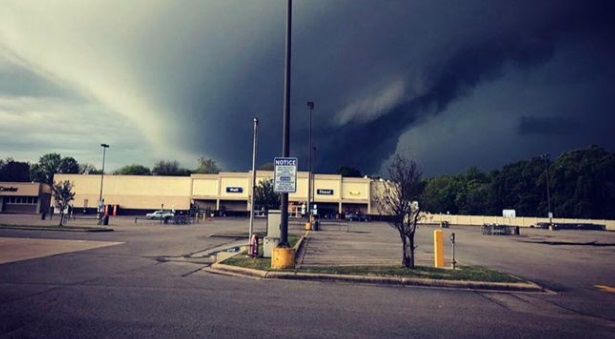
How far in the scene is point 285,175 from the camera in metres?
12.1

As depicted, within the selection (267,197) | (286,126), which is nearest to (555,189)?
(267,197)

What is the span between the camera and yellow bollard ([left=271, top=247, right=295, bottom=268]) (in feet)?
37.7

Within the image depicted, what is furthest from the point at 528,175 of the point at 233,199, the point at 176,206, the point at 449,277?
the point at 449,277

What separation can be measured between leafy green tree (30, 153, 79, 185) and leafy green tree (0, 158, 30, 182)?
6.37 feet

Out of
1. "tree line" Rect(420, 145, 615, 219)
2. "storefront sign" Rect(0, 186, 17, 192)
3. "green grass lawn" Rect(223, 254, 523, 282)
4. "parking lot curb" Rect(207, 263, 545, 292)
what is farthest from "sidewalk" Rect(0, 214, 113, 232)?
"storefront sign" Rect(0, 186, 17, 192)

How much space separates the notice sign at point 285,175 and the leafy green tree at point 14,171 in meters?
146

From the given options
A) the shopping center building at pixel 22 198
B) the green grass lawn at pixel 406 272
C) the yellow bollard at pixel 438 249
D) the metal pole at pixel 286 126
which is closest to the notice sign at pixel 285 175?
the metal pole at pixel 286 126

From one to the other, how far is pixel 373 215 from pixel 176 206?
142 feet

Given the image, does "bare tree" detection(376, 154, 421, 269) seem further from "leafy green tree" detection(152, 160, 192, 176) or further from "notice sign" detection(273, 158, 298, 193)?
"leafy green tree" detection(152, 160, 192, 176)

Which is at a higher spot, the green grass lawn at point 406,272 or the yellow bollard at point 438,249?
the yellow bollard at point 438,249

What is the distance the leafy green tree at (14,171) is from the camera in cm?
12450

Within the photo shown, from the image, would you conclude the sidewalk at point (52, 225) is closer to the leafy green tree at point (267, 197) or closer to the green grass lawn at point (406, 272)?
the green grass lawn at point (406, 272)

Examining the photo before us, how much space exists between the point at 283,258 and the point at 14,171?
152 m

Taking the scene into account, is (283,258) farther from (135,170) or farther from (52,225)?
(135,170)
